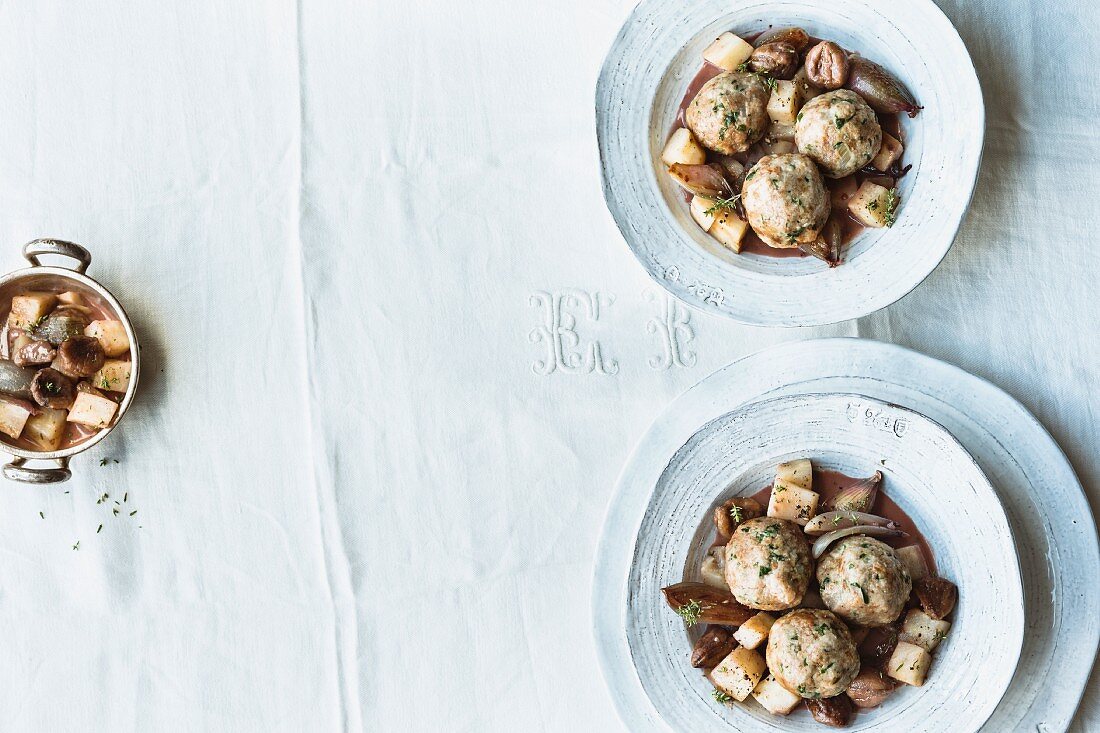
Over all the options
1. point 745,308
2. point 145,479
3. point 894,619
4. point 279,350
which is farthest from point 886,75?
point 145,479

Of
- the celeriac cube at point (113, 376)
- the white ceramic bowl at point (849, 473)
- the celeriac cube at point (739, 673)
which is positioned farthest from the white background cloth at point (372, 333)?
the celeriac cube at point (739, 673)

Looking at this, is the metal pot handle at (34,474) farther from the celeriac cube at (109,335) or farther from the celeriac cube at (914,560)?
the celeriac cube at (914,560)

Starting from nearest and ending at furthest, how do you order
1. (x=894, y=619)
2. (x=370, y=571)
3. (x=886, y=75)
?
(x=894, y=619) → (x=886, y=75) → (x=370, y=571)

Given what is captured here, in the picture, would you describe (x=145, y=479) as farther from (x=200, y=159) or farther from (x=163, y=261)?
(x=200, y=159)

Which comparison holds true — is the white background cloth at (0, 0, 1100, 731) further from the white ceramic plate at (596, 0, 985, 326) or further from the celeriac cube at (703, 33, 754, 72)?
the celeriac cube at (703, 33, 754, 72)

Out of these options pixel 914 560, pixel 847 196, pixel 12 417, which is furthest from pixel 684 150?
pixel 12 417

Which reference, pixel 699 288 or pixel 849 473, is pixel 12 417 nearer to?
pixel 699 288

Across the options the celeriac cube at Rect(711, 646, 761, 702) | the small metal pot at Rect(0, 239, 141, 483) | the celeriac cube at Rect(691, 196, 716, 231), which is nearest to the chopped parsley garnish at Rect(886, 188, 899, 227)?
the celeriac cube at Rect(691, 196, 716, 231)

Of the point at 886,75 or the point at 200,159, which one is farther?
the point at 200,159
